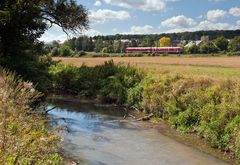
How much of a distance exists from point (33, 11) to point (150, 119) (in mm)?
11079

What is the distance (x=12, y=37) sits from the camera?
85.7 feet

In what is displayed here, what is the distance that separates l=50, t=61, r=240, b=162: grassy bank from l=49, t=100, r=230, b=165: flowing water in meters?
1.19

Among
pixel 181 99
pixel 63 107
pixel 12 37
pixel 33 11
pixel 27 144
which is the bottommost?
pixel 63 107

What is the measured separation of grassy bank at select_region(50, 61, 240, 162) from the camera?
54.1ft

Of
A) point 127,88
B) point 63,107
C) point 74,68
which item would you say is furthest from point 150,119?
point 74,68

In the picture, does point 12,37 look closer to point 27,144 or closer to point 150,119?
point 150,119

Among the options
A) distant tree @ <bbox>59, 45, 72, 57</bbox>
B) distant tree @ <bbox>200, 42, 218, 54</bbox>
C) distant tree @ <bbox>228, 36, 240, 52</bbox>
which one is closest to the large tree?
distant tree @ <bbox>59, 45, 72, 57</bbox>

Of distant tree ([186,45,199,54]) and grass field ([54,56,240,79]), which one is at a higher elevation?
grass field ([54,56,240,79])

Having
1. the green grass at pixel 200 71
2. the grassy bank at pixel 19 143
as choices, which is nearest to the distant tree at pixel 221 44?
the green grass at pixel 200 71

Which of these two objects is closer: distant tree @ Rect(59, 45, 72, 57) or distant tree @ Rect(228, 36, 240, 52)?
distant tree @ Rect(59, 45, 72, 57)

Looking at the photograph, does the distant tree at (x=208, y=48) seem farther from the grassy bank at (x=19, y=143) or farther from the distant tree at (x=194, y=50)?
the grassy bank at (x=19, y=143)

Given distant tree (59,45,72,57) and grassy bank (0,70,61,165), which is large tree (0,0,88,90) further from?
distant tree (59,45,72,57)

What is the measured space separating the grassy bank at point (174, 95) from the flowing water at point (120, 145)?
1189mm

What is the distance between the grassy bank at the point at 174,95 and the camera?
16.5 m
